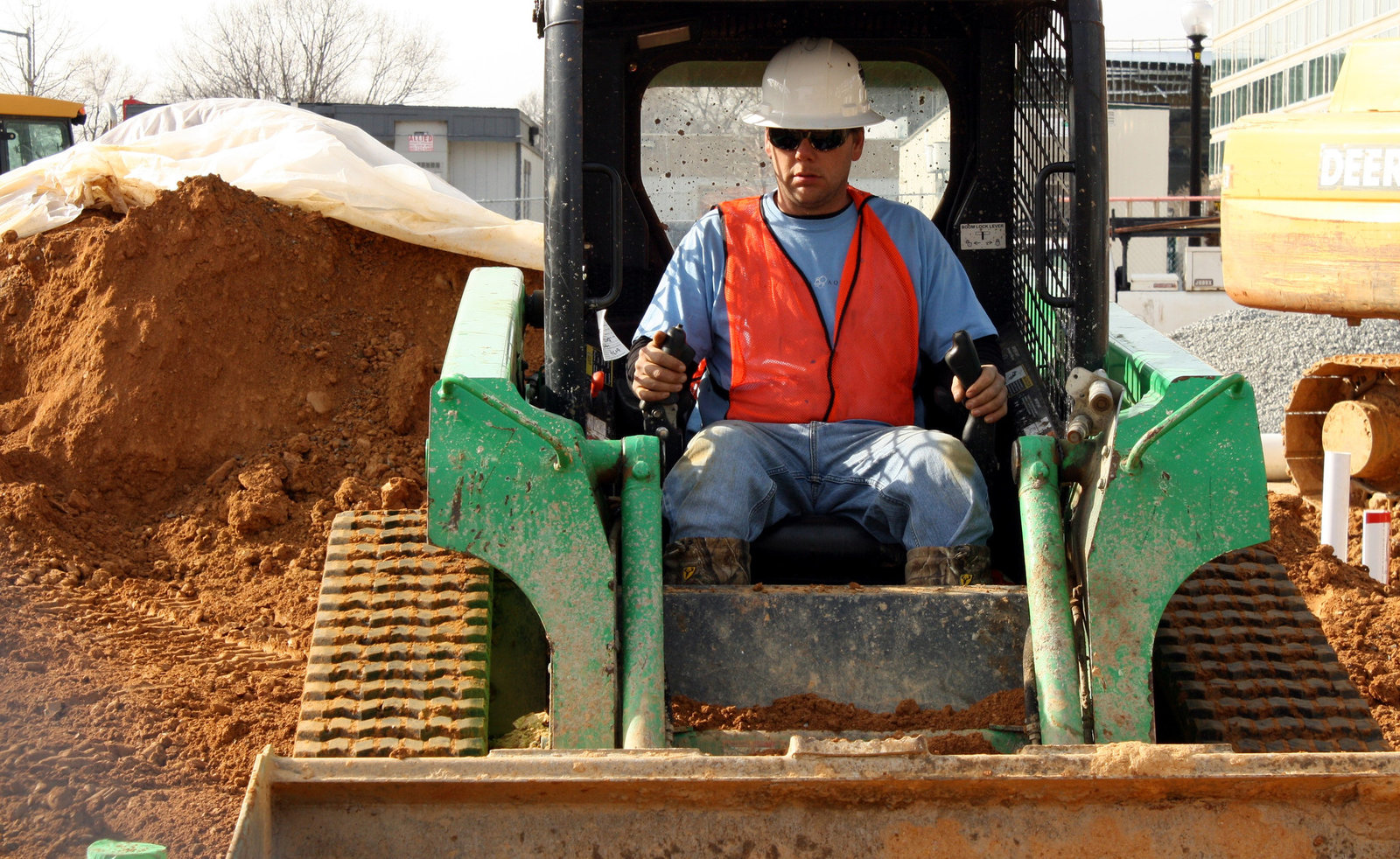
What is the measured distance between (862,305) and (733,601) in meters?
1.01

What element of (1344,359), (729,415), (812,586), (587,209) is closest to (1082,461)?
(812,586)

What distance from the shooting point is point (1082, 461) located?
310 cm

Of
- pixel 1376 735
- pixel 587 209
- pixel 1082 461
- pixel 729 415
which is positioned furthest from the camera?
pixel 587 209

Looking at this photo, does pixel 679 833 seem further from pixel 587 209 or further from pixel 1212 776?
pixel 587 209

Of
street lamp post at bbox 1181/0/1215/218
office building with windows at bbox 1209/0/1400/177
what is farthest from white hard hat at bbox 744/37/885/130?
office building with windows at bbox 1209/0/1400/177

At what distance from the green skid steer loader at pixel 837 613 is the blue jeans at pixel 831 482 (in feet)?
0.35

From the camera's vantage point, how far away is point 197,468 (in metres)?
6.74

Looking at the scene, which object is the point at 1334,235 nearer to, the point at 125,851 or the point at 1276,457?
the point at 1276,457

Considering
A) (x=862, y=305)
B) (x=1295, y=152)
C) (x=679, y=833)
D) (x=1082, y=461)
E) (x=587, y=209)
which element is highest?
(x=1295, y=152)

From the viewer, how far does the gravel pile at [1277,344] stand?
10500mm

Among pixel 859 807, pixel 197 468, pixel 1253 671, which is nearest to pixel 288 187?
pixel 197 468

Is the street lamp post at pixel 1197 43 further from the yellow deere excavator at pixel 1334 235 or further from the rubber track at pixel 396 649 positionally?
the rubber track at pixel 396 649

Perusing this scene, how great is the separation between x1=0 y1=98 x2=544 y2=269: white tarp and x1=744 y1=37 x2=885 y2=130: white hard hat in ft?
13.3

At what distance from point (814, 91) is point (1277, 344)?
875 centimetres
